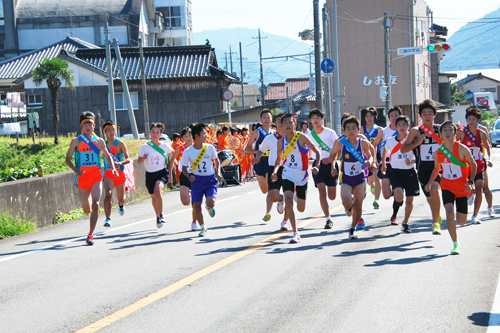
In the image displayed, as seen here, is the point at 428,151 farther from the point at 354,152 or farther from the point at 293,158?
the point at 293,158

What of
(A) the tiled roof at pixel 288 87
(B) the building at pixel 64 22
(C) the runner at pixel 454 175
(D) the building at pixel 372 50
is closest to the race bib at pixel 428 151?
(C) the runner at pixel 454 175

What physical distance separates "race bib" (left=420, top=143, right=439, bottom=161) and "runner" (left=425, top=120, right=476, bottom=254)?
1.18 metres

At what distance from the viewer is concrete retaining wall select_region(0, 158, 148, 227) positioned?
11.1 m

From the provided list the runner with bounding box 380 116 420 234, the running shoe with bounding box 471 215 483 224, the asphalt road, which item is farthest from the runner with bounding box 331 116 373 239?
the running shoe with bounding box 471 215 483 224

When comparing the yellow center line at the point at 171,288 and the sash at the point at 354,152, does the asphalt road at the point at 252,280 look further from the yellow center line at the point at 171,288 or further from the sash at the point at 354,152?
the sash at the point at 354,152

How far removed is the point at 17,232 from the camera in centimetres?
1101

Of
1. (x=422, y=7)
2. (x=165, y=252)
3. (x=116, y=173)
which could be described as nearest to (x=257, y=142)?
(x=116, y=173)

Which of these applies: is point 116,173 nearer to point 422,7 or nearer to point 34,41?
point 422,7

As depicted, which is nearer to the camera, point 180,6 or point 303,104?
point 180,6

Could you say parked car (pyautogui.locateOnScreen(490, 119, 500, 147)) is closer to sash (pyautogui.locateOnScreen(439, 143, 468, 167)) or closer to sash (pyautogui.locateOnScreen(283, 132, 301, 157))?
sash (pyautogui.locateOnScreen(283, 132, 301, 157))

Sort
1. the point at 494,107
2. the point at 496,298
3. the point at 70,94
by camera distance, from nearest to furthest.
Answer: the point at 496,298
the point at 70,94
the point at 494,107

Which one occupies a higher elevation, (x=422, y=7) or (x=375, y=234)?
(x=422, y=7)

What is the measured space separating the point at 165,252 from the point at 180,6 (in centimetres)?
5879

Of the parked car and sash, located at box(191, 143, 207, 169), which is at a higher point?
sash, located at box(191, 143, 207, 169)
